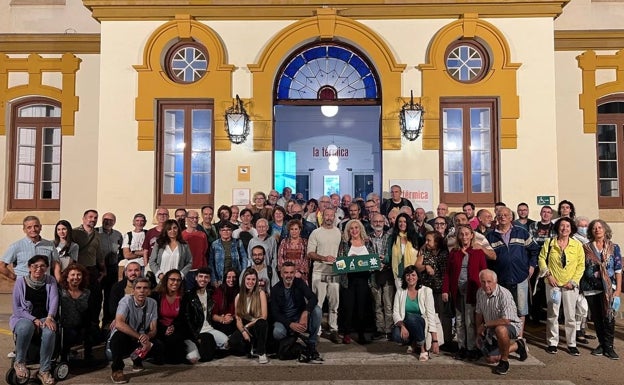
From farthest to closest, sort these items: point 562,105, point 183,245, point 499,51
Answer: point 562,105
point 499,51
point 183,245

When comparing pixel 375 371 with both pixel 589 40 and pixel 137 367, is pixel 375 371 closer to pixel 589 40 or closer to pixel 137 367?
pixel 137 367

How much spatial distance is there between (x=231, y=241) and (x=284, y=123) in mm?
11169

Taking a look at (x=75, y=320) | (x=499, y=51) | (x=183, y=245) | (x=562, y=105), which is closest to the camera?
(x=75, y=320)

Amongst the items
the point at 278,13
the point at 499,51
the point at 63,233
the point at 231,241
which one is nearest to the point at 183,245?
the point at 231,241

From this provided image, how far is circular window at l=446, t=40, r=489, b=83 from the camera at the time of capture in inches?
398

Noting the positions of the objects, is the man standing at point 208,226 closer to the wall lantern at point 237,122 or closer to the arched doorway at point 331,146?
the wall lantern at point 237,122

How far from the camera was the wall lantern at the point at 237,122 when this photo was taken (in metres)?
9.70

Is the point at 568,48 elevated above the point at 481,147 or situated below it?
above

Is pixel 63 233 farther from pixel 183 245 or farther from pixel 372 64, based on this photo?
pixel 372 64

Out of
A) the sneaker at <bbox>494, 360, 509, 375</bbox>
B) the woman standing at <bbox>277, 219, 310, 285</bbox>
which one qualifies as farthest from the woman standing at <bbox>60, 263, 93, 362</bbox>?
the sneaker at <bbox>494, 360, 509, 375</bbox>

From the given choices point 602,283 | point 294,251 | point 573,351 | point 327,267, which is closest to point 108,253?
point 294,251

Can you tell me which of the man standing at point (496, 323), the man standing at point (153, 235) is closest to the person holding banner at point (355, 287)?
the man standing at point (496, 323)

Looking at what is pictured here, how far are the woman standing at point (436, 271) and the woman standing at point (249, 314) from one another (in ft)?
6.53

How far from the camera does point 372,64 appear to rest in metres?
10.2
